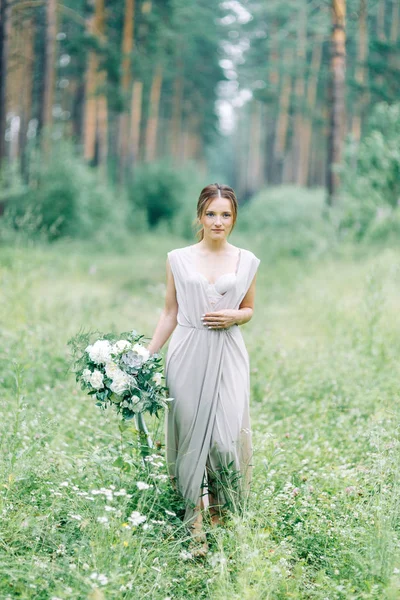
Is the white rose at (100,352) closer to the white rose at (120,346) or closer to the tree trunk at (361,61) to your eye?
the white rose at (120,346)

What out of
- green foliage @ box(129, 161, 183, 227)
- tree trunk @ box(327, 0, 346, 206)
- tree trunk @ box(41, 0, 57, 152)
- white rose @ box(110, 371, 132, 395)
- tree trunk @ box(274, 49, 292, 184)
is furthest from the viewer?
tree trunk @ box(274, 49, 292, 184)

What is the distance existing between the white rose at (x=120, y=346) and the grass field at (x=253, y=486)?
65 cm

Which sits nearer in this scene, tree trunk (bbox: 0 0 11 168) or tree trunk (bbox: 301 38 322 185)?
tree trunk (bbox: 0 0 11 168)

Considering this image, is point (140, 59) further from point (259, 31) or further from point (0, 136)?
point (259, 31)

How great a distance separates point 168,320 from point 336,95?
531 inches

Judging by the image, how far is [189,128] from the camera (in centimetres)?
4700

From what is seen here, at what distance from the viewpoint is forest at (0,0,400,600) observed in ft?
11.1

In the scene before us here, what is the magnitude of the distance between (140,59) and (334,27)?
10.4m

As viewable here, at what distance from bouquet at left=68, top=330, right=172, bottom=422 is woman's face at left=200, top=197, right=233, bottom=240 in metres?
0.78

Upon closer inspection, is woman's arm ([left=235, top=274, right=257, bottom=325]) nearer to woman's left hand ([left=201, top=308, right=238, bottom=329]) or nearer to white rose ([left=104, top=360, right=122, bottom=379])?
woman's left hand ([left=201, top=308, right=238, bottom=329])

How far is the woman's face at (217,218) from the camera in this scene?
399cm

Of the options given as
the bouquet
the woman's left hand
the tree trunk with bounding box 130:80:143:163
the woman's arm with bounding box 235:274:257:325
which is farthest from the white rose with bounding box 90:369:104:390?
the tree trunk with bounding box 130:80:143:163

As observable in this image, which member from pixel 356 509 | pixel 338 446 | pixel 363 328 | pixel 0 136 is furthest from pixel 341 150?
pixel 356 509

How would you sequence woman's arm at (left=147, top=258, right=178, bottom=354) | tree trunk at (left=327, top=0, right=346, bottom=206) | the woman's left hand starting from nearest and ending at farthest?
the woman's left hand
woman's arm at (left=147, top=258, right=178, bottom=354)
tree trunk at (left=327, top=0, right=346, bottom=206)
